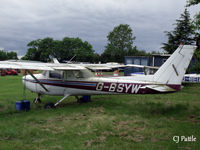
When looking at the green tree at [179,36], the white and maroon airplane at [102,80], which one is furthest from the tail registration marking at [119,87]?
the green tree at [179,36]

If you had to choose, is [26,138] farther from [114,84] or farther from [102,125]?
[114,84]

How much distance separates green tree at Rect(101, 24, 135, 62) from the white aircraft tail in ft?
193

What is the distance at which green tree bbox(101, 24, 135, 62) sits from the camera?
67.3 meters

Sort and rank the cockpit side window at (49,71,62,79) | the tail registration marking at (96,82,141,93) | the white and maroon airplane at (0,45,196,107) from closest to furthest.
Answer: the white and maroon airplane at (0,45,196,107) → the tail registration marking at (96,82,141,93) → the cockpit side window at (49,71,62,79)

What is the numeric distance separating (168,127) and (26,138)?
3991 millimetres

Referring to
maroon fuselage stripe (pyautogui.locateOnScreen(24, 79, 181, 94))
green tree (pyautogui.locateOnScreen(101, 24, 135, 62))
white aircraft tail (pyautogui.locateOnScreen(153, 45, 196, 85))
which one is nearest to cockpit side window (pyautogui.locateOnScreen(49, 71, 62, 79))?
maroon fuselage stripe (pyautogui.locateOnScreen(24, 79, 181, 94))

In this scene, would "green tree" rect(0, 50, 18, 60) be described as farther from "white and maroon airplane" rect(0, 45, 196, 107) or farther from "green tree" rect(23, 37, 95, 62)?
"white and maroon airplane" rect(0, 45, 196, 107)

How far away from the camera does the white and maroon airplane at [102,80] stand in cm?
783

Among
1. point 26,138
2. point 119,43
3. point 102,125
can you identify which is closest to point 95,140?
point 102,125

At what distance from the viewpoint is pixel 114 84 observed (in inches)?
356

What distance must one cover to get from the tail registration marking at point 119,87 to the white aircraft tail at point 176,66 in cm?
94

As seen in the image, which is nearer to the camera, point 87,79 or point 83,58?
point 87,79

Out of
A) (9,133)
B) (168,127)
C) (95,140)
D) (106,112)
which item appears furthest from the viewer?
(106,112)
